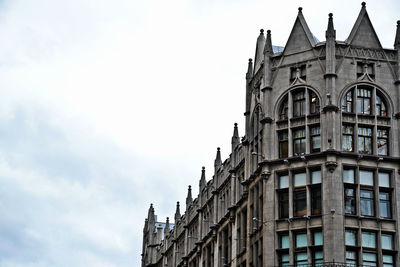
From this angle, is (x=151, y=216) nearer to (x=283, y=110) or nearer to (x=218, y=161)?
(x=218, y=161)

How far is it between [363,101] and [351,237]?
38.4ft

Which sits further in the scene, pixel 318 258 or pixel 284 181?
pixel 284 181

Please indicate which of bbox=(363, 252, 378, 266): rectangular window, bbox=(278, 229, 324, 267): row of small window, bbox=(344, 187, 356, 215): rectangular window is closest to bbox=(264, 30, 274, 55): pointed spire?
bbox=(344, 187, 356, 215): rectangular window

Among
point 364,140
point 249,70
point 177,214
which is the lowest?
point 364,140

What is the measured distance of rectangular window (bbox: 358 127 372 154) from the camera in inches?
2672

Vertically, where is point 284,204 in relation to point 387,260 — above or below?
above

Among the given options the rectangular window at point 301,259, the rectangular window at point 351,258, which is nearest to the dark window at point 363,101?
the rectangular window at point 351,258

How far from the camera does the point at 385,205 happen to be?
66562mm

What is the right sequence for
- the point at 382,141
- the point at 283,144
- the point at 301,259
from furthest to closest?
the point at 283,144 < the point at 382,141 < the point at 301,259

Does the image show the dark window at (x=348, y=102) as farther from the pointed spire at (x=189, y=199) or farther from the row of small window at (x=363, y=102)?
the pointed spire at (x=189, y=199)

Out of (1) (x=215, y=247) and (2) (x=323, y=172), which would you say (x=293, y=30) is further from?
(1) (x=215, y=247)

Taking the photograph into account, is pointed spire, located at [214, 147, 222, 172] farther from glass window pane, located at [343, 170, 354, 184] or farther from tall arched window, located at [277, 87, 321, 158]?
glass window pane, located at [343, 170, 354, 184]

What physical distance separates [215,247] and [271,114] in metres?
21.2

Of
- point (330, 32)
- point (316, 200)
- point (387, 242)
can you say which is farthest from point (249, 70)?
point (387, 242)
